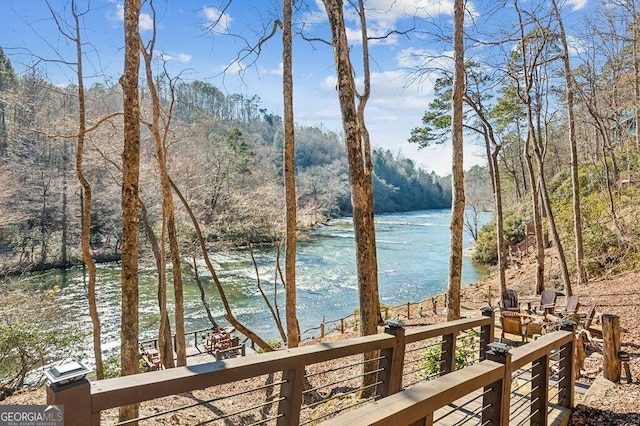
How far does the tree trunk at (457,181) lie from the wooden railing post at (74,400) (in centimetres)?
502

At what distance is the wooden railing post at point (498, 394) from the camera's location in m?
2.20

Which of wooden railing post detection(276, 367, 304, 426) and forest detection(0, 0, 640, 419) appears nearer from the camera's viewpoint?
wooden railing post detection(276, 367, 304, 426)

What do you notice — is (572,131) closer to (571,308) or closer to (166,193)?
(571,308)

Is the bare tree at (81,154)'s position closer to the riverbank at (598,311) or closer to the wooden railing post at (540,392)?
the riverbank at (598,311)

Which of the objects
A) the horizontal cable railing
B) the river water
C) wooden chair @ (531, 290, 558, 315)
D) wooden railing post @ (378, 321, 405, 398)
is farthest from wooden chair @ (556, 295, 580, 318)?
the river water

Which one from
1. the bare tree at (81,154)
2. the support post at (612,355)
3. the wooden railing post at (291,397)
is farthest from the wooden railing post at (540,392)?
the bare tree at (81,154)

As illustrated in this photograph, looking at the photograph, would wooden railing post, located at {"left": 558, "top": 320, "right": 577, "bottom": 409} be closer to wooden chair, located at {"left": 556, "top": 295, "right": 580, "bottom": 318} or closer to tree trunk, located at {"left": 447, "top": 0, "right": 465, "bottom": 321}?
tree trunk, located at {"left": 447, "top": 0, "right": 465, "bottom": 321}

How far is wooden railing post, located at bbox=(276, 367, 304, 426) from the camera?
2.10m

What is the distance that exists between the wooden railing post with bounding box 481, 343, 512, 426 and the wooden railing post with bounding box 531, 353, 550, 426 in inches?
32.5

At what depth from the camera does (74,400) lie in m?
1.35

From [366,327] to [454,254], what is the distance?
1.99 meters

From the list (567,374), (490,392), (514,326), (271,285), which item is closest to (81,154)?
(490,392)

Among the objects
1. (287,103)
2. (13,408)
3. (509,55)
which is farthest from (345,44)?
(509,55)

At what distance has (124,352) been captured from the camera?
433 centimetres
